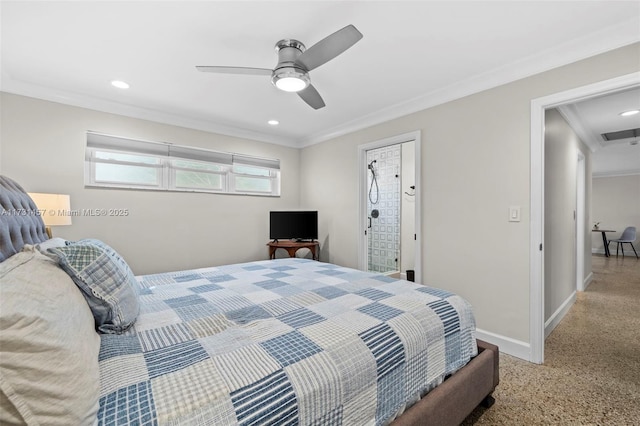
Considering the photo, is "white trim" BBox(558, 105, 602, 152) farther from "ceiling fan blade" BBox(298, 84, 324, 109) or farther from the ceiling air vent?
"ceiling fan blade" BBox(298, 84, 324, 109)

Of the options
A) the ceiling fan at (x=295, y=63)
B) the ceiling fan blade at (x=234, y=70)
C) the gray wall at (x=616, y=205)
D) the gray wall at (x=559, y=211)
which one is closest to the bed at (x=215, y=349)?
the ceiling fan blade at (x=234, y=70)

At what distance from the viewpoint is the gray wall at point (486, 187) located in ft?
7.74

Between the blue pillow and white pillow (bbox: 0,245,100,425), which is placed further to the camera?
the blue pillow

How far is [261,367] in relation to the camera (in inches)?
36.6

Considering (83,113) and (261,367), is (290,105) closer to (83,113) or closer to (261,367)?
(83,113)

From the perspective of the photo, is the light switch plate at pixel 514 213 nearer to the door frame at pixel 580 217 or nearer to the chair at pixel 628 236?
the door frame at pixel 580 217

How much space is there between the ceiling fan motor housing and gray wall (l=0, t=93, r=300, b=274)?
223 centimetres

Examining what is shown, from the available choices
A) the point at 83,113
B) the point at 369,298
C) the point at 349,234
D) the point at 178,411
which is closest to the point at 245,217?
the point at 349,234

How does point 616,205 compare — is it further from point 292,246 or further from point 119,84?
point 119,84

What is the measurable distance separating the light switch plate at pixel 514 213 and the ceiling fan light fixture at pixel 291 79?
2068 millimetres

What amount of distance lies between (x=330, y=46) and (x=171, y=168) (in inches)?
110

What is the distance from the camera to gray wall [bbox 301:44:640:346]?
236 cm

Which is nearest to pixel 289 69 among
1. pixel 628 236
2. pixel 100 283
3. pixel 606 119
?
pixel 100 283

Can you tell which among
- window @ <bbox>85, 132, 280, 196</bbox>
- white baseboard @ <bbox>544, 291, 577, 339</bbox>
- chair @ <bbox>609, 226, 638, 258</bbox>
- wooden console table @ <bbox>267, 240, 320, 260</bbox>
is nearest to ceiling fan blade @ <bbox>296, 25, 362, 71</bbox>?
window @ <bbox>85, 132, 280, 196</bbox>
